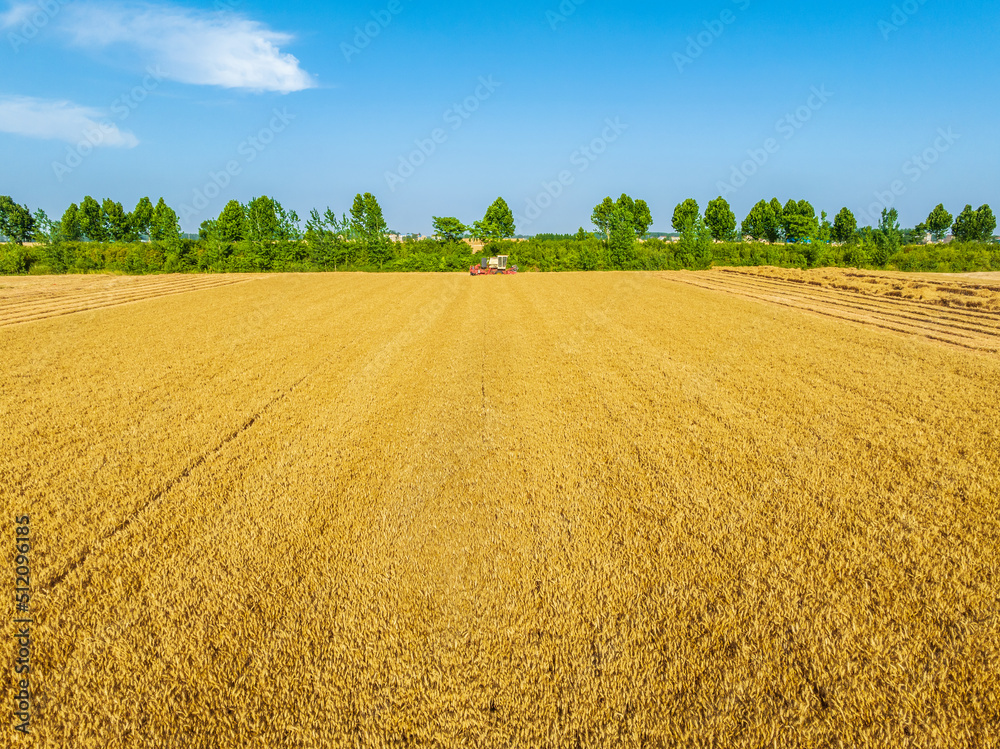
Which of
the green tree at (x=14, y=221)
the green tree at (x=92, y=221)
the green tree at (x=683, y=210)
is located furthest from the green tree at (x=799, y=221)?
the green tree at (x=14, y=221)

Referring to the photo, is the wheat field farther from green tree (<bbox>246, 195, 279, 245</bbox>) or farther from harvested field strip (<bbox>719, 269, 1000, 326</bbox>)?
green tree (<bbox>246, 195, 279, 245</bbox>)

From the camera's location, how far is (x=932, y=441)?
589 centimetres

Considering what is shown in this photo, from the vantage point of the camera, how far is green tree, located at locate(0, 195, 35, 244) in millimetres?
70938

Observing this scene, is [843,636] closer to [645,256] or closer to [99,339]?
[99,339]

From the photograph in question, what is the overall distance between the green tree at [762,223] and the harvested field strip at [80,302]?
7445cm

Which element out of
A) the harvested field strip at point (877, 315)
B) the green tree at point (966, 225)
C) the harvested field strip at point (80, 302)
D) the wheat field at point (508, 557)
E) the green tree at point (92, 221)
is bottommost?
the wheat field at point (508, 557)

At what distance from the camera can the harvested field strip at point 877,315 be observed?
486 inches

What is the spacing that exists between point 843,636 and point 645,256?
49.0 metres

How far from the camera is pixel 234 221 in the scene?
61.0 m

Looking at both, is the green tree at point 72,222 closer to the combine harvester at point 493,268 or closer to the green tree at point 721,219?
the combine harvester at point 493,268

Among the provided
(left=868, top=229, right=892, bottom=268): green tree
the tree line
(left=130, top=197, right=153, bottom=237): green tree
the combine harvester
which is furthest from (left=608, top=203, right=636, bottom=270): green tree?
(left=130, top=197, right=153, bottom=237): green tree

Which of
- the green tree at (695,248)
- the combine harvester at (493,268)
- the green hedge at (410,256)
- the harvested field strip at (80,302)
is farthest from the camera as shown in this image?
→ the green tree at (695,248)

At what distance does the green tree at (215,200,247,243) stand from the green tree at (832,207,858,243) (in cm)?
7541

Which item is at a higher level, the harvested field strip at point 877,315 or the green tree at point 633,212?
the green tree at point 633,212
